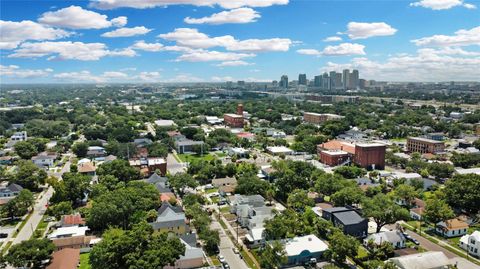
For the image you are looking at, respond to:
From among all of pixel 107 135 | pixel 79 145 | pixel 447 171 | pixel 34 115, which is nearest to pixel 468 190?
pixel 447 171

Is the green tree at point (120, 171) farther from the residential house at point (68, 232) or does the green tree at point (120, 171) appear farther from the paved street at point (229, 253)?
the paved street at point (229, 253)

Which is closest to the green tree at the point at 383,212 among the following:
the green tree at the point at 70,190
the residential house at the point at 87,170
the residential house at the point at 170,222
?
the residential house at the point at 170,222

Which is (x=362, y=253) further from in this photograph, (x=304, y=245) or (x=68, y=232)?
(x=68, y=232)

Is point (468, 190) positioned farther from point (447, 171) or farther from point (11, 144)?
point (11, 144)

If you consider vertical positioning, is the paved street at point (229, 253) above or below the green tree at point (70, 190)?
below

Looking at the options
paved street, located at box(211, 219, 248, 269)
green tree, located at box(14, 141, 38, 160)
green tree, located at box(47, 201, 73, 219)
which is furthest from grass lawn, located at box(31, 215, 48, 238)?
green tree, located at box(14, 141, 38, 160)

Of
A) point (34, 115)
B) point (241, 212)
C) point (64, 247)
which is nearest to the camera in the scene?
point (64, 247)
